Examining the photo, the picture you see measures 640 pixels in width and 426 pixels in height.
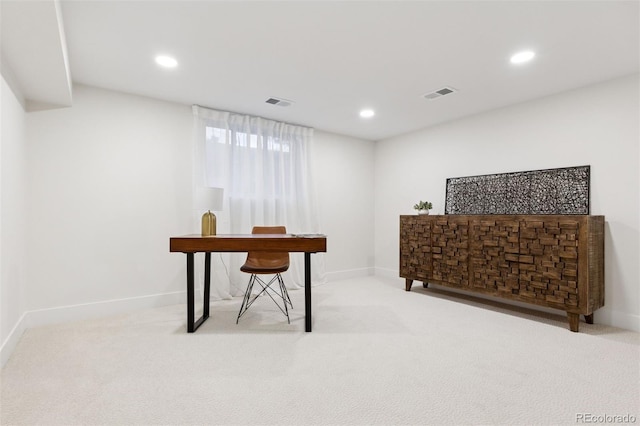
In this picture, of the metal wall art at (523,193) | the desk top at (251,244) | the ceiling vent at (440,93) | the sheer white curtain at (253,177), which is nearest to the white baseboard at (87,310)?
the sheer white curtain at (253,177)

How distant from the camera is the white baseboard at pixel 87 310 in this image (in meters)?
2.78

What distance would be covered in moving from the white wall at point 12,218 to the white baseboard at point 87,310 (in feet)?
0.18

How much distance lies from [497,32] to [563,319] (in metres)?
2.73

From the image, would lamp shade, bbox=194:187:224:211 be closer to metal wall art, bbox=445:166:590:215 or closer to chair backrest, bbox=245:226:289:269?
chair backrest, bbox=245:226:289:269

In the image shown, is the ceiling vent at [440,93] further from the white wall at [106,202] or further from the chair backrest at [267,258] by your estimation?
the white wall at [106,202]

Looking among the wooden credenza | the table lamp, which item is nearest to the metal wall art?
the wooden credenza

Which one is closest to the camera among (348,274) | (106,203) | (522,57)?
(522,57)

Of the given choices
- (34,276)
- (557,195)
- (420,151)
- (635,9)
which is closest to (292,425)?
(34,276)

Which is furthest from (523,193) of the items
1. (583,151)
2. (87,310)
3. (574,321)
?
(87,310)

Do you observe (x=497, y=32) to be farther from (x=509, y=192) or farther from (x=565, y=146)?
(x=509, y=192)

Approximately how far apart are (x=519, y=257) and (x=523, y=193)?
81 cm

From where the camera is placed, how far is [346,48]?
99.7 inches

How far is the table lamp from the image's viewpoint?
2961mm

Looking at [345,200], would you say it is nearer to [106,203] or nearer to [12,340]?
[106,203]
